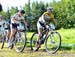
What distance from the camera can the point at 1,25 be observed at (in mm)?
9930

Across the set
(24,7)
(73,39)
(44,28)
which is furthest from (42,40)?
(24,7)

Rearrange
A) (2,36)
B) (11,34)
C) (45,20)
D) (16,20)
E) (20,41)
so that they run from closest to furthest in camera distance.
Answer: (45,20)
(20,41)
(16,20)
(11,34)
(2,36)

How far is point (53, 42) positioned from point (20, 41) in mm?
1028

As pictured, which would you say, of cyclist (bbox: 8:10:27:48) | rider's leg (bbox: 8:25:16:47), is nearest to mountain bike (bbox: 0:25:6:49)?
rider's leg (bbox: 8:25:16:47)

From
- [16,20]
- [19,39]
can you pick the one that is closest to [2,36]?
[16,20]

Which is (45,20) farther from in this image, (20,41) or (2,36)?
(2,36)

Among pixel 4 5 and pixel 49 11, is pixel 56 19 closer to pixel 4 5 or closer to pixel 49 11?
pixel 49 11

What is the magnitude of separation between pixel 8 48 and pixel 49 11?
5.92 ft

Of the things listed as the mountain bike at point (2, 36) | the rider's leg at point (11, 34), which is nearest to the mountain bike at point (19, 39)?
the rider's leg at point (11, 34)

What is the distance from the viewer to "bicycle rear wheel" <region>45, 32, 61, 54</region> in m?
7.87

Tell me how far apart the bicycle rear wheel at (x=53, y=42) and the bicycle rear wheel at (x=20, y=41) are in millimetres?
628

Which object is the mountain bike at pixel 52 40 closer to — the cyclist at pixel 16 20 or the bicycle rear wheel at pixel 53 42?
the bicycle rear wheel at pixel 53 42

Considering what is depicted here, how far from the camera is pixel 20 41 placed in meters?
8.62

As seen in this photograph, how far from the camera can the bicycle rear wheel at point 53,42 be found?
25.8ft
